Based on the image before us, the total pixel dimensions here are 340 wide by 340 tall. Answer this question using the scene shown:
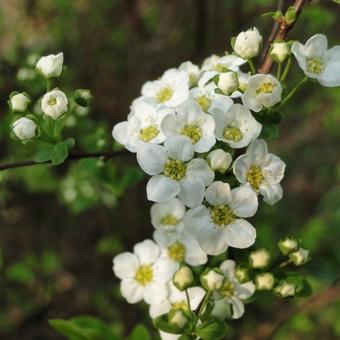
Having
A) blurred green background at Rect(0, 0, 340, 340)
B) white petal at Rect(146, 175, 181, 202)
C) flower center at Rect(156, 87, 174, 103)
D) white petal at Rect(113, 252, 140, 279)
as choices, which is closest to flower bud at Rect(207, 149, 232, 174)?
white petal at Rect(146, 175, 181, 202)

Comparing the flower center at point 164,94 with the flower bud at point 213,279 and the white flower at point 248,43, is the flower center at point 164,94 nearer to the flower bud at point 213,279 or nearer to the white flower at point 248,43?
the white flower at point 248,43

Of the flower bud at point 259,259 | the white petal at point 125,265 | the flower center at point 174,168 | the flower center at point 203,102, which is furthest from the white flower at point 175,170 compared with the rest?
the white petal at point 125,265

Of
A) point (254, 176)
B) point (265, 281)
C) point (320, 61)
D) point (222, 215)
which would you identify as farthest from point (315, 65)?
point (265, 281)

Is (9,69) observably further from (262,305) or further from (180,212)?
(262,305)

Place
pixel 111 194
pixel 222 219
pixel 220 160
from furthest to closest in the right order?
pixel 111 194
pixel 222 219
pixel 220 160

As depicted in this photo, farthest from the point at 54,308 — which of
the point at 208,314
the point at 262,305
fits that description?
the point at 208,314

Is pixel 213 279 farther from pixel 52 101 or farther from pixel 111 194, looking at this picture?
pixel 111 194
